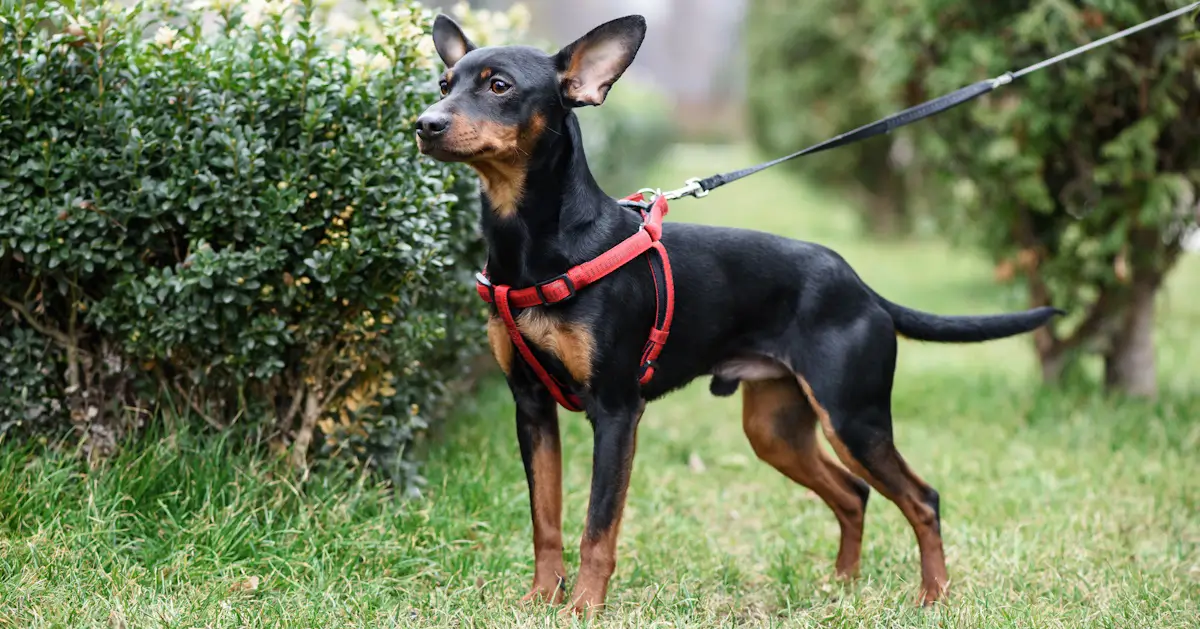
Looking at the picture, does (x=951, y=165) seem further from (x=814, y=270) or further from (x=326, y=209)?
(x=326, y=209)

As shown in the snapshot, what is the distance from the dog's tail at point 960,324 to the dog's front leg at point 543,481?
4.16 ft

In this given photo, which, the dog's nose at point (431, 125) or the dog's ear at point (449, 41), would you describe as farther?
the dog's ear at point (449, 41)

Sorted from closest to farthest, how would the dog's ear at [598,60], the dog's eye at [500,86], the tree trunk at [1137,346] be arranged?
the dog's eye at [500,86]
the dog's ear at [598,60]
the tree trunk at [1137,346]

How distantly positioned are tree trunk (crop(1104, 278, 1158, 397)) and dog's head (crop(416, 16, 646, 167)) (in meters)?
4.72

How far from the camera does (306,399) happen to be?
4129mm

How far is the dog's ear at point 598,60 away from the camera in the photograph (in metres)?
3.18

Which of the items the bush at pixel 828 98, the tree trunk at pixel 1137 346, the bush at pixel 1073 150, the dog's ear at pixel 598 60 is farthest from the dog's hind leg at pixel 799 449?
the bush at pixel 828 98

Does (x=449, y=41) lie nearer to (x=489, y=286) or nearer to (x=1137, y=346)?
(x=489, y=286)

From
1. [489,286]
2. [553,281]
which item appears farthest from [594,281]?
[489,286]

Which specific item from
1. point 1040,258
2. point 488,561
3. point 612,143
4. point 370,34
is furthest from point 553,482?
point 612,143

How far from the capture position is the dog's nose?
2.89m

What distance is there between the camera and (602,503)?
323 cm

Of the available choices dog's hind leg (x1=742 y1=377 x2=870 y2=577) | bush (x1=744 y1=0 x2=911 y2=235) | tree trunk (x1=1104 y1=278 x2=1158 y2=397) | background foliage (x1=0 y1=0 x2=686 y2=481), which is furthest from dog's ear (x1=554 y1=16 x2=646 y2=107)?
bush (x1=744 y1=0 x2=911 y2=235)

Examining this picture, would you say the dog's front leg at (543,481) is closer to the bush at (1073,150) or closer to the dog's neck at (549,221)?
the dog's neck at (549,221)
